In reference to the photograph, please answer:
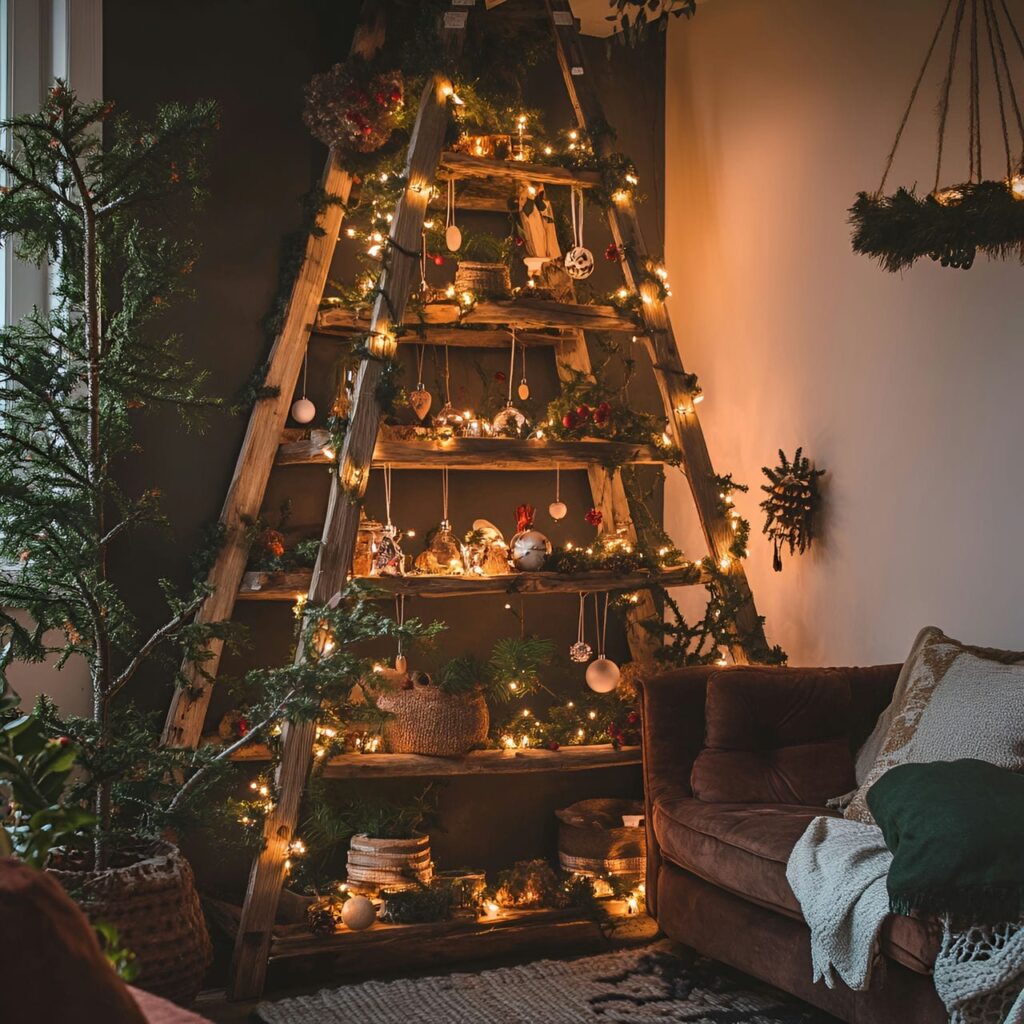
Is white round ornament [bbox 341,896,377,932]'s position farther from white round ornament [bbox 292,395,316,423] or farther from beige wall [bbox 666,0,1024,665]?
beige wall [bbox 666,0,1024,665]

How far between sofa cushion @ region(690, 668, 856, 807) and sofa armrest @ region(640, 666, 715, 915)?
0.16 feet

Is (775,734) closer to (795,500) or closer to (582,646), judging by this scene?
(582,646)

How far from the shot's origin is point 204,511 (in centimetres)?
377

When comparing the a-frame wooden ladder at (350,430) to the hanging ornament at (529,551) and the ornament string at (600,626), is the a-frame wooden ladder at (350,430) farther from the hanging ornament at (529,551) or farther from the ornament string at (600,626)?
the hanging ornament at (529,551)

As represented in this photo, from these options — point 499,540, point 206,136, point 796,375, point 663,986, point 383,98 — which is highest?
point 383,98

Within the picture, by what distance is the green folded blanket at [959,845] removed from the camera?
231cm

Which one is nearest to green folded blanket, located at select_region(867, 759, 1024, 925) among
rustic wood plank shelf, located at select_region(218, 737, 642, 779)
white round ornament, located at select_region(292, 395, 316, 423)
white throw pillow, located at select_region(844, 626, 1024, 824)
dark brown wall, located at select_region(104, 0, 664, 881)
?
white throw pillow, located at select_region(844, 626, 1024, 824)

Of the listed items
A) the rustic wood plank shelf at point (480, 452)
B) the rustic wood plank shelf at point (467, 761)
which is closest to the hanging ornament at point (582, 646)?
the rustic wood plank shelf at point (467, 761)

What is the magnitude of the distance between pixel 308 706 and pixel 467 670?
78 centimetres

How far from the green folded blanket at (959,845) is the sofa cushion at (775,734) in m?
0.73

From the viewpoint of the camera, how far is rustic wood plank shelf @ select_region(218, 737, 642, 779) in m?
3.48

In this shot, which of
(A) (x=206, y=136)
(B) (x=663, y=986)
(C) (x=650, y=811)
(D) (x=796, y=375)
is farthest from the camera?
(D) (x=796, y=375)

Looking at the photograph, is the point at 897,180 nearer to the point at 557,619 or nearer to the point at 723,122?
the point at 723,122

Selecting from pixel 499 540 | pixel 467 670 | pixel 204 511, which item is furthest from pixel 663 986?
pixel 204 511
